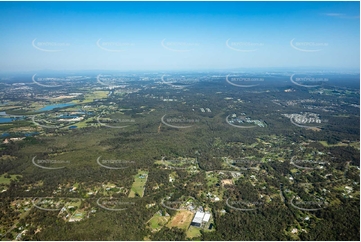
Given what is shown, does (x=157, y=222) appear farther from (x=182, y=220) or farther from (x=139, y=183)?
(x=139, y=183)

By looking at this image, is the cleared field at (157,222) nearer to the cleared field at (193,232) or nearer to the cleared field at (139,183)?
the cleared field at (193,232)

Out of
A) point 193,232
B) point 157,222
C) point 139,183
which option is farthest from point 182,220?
point 139,183

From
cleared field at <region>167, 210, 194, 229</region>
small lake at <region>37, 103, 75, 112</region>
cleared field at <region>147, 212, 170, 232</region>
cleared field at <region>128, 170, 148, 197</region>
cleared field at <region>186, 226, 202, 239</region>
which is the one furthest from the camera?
small lake at <region>37, 103, 75, 112</region>

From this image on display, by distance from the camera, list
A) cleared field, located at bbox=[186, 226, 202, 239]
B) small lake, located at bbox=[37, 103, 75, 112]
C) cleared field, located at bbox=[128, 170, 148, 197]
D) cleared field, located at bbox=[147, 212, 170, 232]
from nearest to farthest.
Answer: cleared field, located at bbox=[186, 226, 202, 239], cleared field, located at bbox=[147, 212, 170, 232], cleared field, located at bbox=[128, 170, 148, 197], small lake, located at bbox=[37, 103, 75, 112]

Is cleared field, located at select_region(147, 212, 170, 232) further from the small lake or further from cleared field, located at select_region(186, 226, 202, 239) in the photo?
the small lake

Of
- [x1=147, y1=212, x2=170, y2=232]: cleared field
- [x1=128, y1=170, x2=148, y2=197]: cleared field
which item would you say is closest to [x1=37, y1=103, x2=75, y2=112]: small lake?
[x1=128, y1=170, x2=148, y2=197]: cleared field

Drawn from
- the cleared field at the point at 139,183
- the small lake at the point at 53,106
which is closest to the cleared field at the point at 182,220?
the cleared field at the point at 139,183
